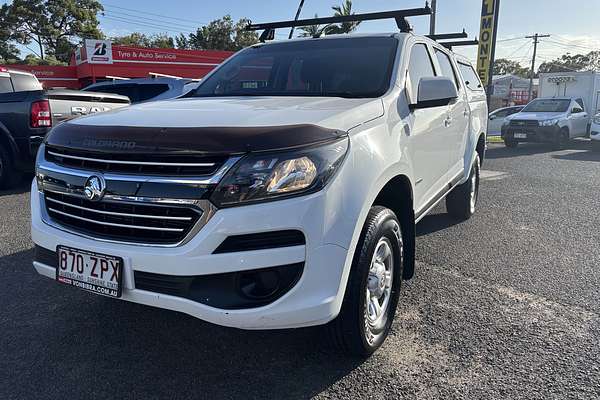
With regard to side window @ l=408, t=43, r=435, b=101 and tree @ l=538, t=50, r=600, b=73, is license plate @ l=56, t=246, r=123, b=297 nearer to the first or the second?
side window @ l=408, t=43, r=435, b=101

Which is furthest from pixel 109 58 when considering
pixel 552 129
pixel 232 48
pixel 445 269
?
pixel 232 48

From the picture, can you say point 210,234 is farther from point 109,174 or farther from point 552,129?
point 552,129

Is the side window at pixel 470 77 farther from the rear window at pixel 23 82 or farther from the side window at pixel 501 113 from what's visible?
the side window at pixel 501 113

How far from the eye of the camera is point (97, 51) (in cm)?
2144

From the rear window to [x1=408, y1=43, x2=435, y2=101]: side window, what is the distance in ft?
22.5

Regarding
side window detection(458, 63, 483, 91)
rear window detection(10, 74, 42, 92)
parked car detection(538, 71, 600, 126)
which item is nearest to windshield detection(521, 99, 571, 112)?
parked car detection(538, 71, 600, 126)

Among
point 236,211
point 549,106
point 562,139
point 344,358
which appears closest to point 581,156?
point 562,139

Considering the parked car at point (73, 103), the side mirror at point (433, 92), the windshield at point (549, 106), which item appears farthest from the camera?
the windshield at point (549, 106)

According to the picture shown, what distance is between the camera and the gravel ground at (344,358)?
2412 millimetres

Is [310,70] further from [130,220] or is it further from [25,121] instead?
[25,121]

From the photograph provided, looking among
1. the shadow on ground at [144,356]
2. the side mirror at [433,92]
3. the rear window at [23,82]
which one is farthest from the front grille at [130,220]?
the rear window at [23,82]

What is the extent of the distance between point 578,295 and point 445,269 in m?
0.98

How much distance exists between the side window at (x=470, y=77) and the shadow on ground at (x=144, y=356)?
3955 millimetres

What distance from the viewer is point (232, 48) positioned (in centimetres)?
5194
